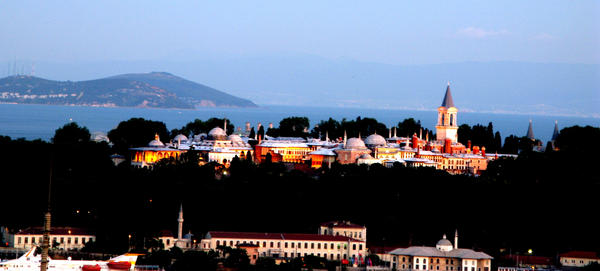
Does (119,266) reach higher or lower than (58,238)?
lower

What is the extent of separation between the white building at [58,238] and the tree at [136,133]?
34.2m

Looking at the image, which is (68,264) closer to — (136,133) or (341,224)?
(341,224)

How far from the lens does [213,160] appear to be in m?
82.8

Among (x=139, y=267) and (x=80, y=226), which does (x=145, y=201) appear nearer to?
(x=80, y=226)

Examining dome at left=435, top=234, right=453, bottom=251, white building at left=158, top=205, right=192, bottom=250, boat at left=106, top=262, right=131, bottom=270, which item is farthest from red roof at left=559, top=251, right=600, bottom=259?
boat at left=106, top=262, right=131, bottom=270

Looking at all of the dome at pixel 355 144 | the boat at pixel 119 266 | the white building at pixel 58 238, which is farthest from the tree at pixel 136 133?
the boat at pixel 119 266

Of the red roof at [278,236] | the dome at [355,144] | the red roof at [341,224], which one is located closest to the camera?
the red roof at [278,236]

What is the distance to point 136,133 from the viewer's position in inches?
3681

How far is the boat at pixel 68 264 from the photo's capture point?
46656 millimetres

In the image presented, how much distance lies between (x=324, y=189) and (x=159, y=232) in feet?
43.1

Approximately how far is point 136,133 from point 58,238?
39999 millimetres

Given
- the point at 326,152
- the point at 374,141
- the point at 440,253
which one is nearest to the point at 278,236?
the point at 440,253

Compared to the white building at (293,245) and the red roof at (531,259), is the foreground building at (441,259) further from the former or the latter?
the white building at (293,245)

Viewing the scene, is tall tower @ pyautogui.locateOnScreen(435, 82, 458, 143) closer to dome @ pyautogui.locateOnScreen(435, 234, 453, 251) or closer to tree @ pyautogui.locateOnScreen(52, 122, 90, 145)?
tree @ pyautogui.locateOnScreen(52, 122, 90, 145)
